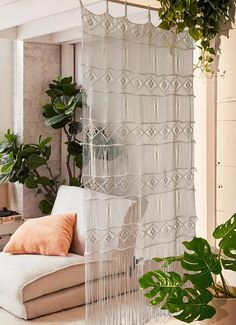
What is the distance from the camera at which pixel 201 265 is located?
6.33 feet

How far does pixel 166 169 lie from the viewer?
8.61 ft

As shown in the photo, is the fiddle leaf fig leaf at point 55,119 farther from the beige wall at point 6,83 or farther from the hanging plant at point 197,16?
the hanging plant at point 197,16

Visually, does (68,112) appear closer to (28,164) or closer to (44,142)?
(44,142)

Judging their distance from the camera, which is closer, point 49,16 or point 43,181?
point 49,16

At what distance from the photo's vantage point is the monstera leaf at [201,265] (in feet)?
6.24

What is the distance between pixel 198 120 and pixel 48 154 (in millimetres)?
2652

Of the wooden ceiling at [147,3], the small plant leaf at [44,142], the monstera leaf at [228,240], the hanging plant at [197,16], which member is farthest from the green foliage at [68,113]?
the monstera leaf at [228,240]

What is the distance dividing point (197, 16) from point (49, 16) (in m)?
2.27

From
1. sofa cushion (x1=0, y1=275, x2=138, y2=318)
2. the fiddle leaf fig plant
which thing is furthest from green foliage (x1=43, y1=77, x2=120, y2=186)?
sofa cushion (x1=0, y1=275, x2=138, y2=318)

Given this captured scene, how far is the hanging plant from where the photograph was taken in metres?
2.41

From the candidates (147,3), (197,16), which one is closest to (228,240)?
(197,16)

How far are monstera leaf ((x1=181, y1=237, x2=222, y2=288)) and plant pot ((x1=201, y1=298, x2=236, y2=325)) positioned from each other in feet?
0.32

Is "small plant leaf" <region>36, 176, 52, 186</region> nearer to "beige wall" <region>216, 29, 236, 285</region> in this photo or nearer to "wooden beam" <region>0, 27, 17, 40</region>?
"wooden beam" <region>0, 27, 17, 40</region>

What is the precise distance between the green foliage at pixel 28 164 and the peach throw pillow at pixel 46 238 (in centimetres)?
85
